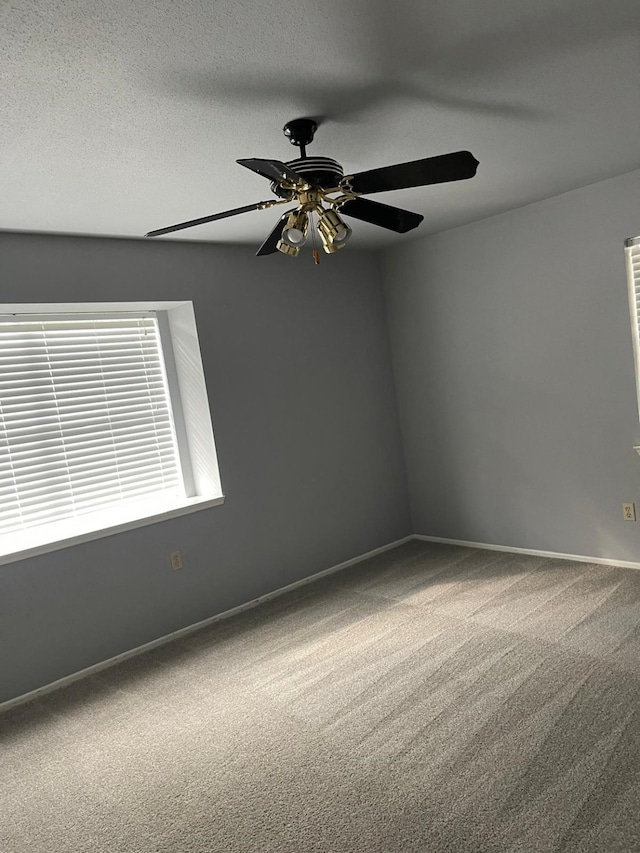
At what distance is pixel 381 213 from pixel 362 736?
1.98 m

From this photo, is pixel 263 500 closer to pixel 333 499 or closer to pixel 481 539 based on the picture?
pixel 333 499

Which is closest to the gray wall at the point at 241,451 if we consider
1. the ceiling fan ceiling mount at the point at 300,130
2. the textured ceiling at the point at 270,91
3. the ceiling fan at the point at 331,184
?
the textured ceiling at the point at 270,91

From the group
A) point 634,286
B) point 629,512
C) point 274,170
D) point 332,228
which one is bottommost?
point 629,512

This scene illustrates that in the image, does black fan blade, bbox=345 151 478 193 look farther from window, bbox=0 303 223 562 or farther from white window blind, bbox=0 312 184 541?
white window blind, bbox=0 312 184 541

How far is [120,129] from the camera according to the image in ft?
7.14

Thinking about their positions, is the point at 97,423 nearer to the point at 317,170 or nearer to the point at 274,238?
the point at 274,238

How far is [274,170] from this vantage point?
192 cm

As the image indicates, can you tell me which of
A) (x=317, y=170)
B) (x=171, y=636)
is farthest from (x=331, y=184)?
(x=171, y=636)

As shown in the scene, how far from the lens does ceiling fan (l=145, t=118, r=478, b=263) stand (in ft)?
6.43

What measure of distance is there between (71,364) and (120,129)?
70.7 inches

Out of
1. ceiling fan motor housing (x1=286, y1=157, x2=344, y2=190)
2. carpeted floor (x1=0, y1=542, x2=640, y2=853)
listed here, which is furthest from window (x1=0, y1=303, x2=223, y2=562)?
ceiling fan motor housing (x1=286, y1=157, x2=344, y2=190)

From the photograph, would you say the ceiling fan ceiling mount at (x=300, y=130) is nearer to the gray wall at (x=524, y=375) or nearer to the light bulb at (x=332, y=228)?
the light bulb at (x=332, y=228)

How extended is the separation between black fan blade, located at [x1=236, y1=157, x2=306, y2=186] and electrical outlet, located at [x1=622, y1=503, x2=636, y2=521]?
287 cm

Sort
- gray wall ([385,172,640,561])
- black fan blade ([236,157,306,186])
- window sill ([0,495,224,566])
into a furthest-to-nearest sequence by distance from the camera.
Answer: gray wall ([385,172,640,561])
window sill ([0,495,224,566])
black fan blade ([236,157,306,186])
